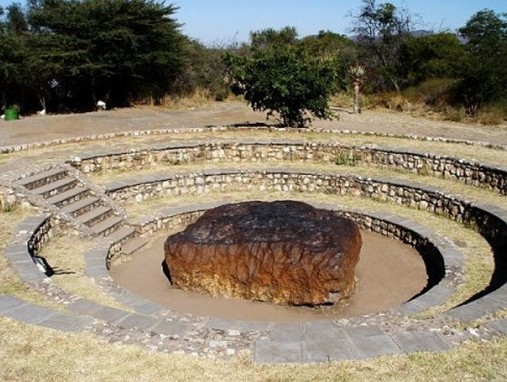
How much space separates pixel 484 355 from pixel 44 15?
86.4 feet

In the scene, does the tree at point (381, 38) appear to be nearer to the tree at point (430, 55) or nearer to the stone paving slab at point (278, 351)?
the tree at point (430, 55)

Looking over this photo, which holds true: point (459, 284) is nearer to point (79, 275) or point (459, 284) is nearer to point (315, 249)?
point (315, 249)

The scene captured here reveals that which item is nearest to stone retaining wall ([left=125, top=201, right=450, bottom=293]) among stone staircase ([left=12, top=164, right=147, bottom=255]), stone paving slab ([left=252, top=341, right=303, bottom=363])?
stone staircase ([left=12, top=164, right=147, bottom=255])

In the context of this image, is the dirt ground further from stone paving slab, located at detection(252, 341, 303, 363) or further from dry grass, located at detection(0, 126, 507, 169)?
stone paving slab, located at detection(252, 341, 303, 363)

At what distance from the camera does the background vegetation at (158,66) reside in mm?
24875

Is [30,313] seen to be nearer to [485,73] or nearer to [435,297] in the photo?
[435,297]

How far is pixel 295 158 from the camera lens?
15.2 m

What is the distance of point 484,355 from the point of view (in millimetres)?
5023

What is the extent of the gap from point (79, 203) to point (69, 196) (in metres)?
0.28

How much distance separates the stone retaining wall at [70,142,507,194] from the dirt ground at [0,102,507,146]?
218 inches

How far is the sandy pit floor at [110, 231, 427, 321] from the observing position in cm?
798

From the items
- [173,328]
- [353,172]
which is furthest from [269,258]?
[353,172]

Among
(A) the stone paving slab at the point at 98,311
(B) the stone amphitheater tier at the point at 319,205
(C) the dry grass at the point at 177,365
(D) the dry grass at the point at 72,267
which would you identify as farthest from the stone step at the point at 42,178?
(C) the dry grass at the point at 177,365

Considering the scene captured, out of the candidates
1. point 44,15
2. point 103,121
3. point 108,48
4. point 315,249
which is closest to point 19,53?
point 44,15
